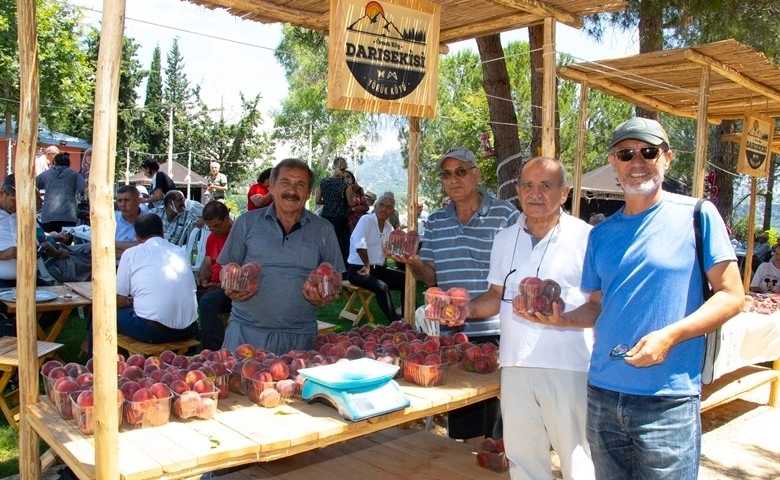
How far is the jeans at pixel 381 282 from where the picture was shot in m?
7.65

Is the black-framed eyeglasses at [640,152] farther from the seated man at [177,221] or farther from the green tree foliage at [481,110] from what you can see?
the green tree foliage at [481,110]

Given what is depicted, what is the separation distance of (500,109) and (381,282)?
102 inches

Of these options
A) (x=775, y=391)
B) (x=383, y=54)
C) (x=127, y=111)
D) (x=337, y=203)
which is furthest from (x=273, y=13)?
(x=127, y=111)

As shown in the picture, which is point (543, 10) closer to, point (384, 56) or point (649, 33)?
point (384, 56)

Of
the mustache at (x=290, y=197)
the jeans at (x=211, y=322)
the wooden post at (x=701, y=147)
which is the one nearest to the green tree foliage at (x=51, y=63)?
the jeans at (x=211, y=322)

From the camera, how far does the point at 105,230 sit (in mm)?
1903

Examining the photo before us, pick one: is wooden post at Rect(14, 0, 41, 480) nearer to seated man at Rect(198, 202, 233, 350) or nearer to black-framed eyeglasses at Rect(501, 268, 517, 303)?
black-framed eyeglasses at Rect(501, 268, 517, 303)

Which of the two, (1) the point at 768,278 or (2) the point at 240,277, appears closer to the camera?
(2) the point at 240,277

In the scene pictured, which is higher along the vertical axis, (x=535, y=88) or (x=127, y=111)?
(x=127, y=111)

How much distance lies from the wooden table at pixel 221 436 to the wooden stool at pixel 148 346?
2.35 meters

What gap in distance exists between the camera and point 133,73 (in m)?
44.2

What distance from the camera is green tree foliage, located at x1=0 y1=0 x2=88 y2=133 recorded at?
1888 cm

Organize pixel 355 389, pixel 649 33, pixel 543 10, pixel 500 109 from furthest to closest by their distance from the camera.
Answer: pixel 649 33
pixel 500 109
pixel 543 10
pixel 355 389

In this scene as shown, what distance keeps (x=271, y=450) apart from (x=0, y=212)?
16.2 ft
